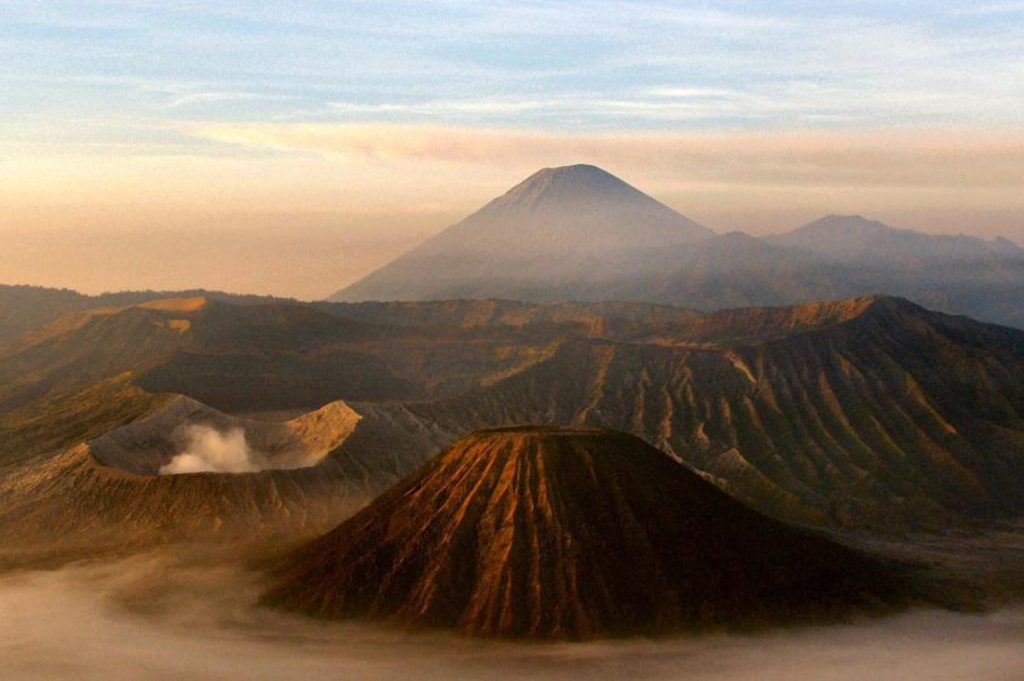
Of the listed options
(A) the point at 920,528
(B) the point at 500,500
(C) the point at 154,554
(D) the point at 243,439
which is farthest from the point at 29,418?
(A) the point at 920,528

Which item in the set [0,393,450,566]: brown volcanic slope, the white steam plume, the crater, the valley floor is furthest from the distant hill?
the valley floor

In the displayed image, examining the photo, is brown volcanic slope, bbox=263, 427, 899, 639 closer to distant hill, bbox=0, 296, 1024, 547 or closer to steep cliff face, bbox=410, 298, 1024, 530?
distant hill, bbox=0, 296, 1024, 547

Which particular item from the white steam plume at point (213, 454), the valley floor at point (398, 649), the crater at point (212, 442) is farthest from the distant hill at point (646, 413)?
the valley floor at point (398, 649)

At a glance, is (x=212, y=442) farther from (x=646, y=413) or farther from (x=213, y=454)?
(x=646, y=413)

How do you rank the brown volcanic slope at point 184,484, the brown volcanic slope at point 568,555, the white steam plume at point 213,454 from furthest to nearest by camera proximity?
1. the white steam plume at point 213,454
2. the brown volcanic slope at point 184,484
3. the brown volcanic slope at point 568,555

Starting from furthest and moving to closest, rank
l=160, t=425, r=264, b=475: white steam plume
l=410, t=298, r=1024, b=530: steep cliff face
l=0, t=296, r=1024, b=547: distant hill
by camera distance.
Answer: l=410, t=298, r=1024, b=530: steep cliff face < l=160, t=425, r=264, b=475: white steam plume < l=0, t=296, r=1024, b=547: distant hill

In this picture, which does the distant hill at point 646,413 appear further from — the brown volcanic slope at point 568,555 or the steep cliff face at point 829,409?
the brown volcanic slope at point 568,555
